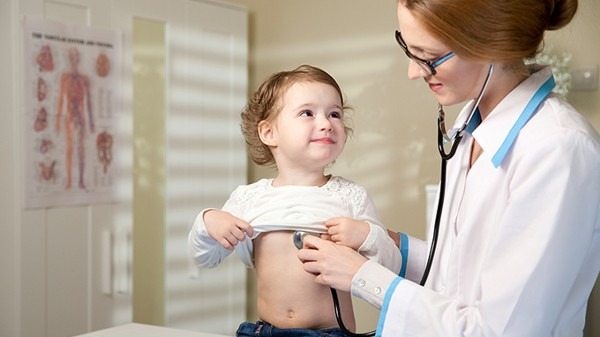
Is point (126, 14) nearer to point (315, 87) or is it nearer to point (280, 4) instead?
point (280, 4)

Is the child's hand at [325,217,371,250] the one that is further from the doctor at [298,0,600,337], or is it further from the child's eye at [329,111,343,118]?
the child's eye at [329,111,343,118]

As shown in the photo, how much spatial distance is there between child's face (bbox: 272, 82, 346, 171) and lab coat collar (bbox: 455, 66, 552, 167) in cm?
42

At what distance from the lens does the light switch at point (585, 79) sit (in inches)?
123

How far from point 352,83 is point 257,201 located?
2121mm

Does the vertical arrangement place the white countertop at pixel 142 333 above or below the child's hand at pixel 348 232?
below

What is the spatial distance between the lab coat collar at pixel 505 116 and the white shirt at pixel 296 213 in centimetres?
34

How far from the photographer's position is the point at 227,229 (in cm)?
157

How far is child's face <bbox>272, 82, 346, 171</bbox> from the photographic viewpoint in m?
1.67

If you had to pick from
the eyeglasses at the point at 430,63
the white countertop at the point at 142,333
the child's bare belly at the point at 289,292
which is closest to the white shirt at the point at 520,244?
the eyeglasses at the point at 430,63

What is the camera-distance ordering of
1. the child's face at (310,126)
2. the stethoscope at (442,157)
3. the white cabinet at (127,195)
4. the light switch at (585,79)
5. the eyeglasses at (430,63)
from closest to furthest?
1. the eyeglasses at (430,63)
2. the stethoscope at (442,157)
3. the child's face at (310,126)
4. the white cabinet at (127,195)
5. the light switch at (585,79)

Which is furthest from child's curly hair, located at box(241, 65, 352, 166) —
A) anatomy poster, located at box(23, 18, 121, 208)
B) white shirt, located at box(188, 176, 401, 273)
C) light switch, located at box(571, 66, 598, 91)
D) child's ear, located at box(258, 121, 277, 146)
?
light switch, located at box(571, 66, 598, 91)

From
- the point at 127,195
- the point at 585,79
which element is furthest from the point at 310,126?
the point at 585,79

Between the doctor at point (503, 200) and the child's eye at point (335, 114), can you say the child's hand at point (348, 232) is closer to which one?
the doctor at point (503, 200)

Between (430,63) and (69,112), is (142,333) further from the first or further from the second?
(69,112)
